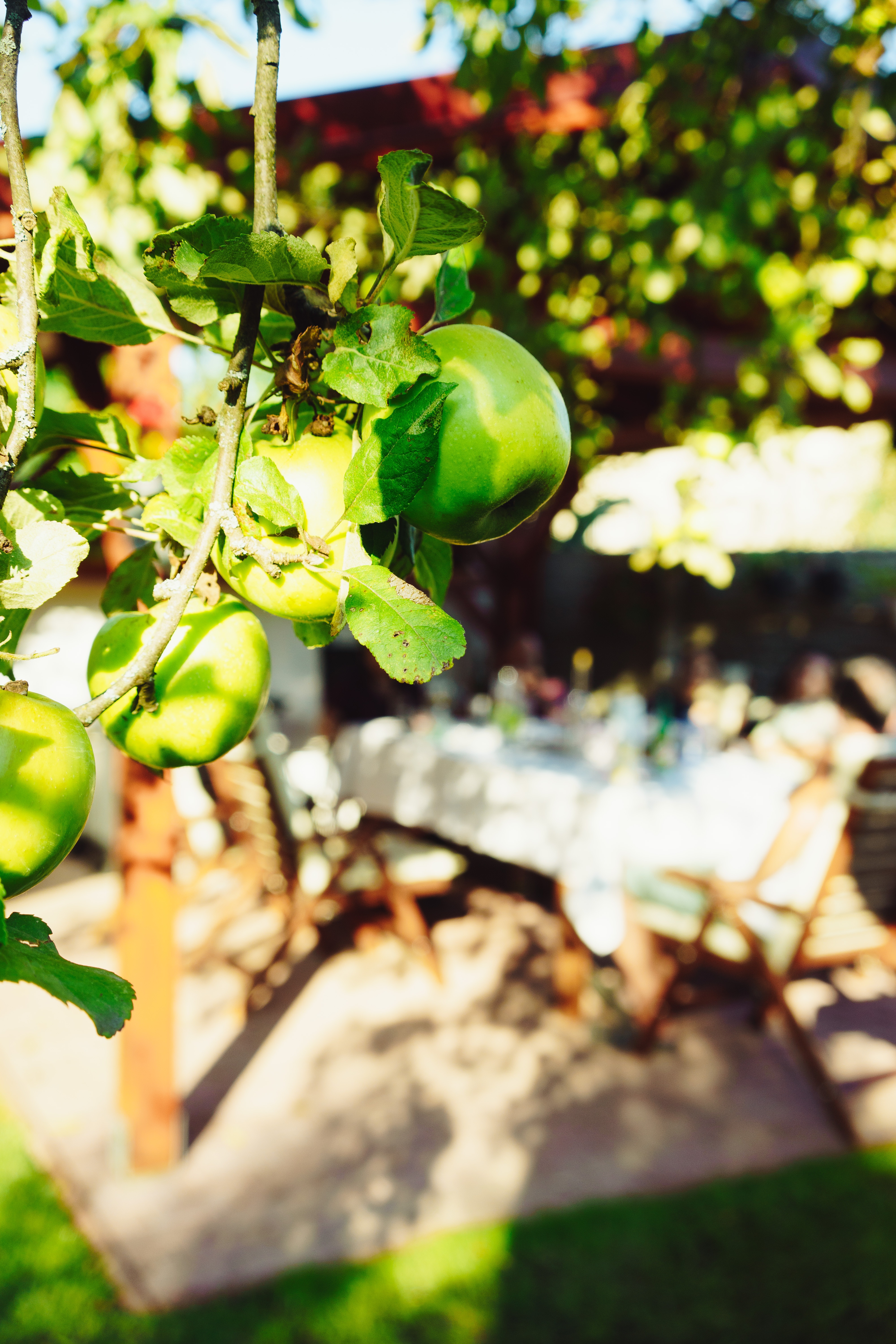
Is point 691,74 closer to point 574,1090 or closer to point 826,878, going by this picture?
point 826,878

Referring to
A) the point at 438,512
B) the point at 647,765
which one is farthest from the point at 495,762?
the point at 438,512

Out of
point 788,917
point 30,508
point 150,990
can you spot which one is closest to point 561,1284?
point 150,990

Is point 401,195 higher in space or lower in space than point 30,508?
higher

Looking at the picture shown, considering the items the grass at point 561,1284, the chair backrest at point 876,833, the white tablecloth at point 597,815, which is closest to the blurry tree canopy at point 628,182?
the chair backrest at point 876,833

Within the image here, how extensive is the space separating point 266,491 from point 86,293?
0.16 meters

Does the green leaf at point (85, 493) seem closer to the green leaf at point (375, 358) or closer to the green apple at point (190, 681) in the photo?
the green apple at point (190, 681)

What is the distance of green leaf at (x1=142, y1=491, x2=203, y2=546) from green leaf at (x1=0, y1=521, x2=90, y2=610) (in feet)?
0.15

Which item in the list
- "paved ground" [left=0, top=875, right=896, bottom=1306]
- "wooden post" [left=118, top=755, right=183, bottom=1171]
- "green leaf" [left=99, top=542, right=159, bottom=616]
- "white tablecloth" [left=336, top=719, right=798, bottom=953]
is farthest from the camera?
"white tablecloth" [left=336, top=719, right=798, bottom=953]

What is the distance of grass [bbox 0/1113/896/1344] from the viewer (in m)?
2.17

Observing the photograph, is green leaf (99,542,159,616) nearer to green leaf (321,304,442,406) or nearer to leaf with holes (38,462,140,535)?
leaf with holes (38,462,140,535)

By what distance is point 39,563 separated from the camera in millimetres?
383

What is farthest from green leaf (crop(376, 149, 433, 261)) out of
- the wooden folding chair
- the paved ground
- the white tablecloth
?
the white tablecloth

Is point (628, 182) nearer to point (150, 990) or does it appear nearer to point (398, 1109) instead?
point (150, 990)

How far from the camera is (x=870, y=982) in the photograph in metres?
4.23
